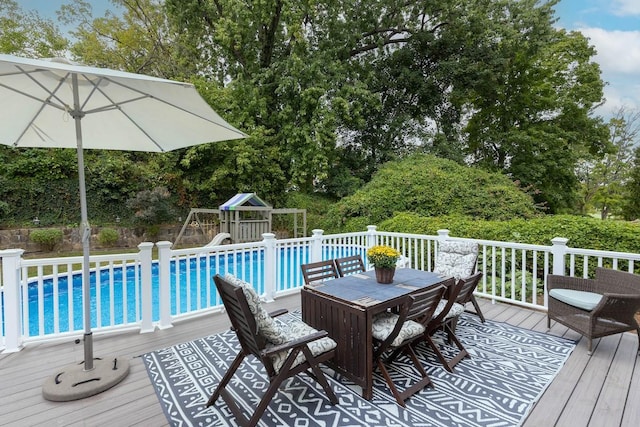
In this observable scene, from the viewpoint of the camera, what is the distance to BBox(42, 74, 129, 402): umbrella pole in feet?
8.29

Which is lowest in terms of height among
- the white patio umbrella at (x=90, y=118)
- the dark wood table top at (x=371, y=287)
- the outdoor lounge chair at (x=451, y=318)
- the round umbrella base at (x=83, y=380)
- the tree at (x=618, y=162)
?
the round umbrella base at (x=83, y=380)

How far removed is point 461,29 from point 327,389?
1387 cm

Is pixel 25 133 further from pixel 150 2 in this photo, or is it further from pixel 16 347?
pixel 150 2

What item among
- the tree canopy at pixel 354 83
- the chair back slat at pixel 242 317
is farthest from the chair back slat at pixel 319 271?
the tree canopy at pixel 354 83

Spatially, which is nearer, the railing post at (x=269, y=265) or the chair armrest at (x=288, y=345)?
the chair armrest at (x=288, y=345)

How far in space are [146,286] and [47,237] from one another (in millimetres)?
7982

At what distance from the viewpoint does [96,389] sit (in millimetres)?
2584

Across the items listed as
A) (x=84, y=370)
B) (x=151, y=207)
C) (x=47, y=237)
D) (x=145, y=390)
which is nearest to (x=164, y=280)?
(x=84, y=370)

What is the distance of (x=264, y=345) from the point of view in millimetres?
2230

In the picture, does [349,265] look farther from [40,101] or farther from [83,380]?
[40,101]

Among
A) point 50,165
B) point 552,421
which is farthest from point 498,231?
point 50,165

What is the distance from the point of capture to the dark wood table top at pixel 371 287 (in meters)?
2.80

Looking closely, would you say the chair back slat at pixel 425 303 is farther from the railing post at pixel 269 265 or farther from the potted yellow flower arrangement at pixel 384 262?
the railing post at pixel 269 265

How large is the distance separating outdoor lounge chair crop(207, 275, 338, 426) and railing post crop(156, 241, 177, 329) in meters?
1.78
